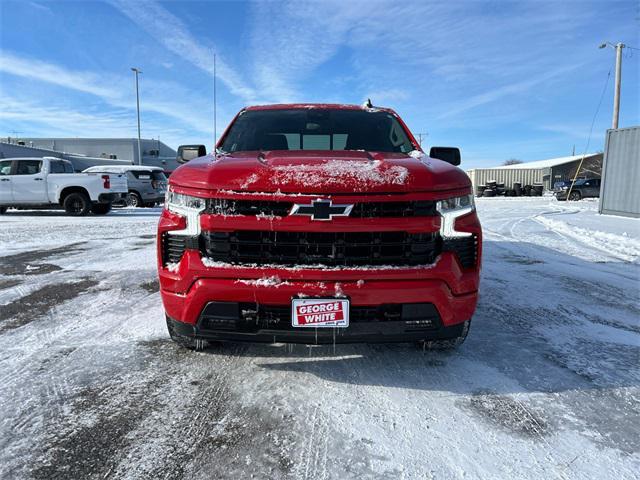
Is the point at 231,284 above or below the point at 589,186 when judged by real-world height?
below

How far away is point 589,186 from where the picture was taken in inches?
1112

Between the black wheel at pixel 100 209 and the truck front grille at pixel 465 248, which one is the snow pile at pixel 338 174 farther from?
the black wheel at pixel 100 209

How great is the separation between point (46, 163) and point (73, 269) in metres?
9.58

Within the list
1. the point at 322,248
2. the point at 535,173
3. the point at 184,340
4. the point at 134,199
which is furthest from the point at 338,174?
the point at 535,173

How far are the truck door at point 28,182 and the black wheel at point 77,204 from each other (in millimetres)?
716

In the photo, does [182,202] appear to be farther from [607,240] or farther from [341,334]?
[607,240]

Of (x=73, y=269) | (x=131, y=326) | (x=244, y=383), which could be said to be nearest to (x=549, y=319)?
(x=244, y=383)

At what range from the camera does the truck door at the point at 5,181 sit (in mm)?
12383

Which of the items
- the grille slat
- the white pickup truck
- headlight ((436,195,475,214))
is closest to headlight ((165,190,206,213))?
the grille slat

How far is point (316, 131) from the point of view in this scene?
3641 mm

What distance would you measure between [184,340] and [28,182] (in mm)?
13067

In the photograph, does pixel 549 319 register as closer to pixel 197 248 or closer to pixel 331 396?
pixel 331 396

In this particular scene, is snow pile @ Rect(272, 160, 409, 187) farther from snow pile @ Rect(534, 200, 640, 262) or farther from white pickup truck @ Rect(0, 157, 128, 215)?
white pickup truck @ Rect(0, 157, 128, 215)

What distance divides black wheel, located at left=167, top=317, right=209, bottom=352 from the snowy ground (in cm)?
6
